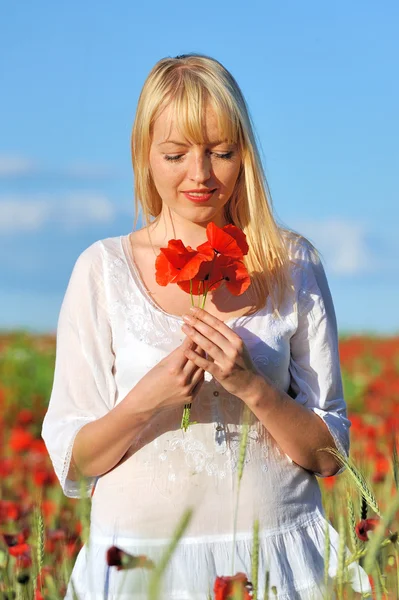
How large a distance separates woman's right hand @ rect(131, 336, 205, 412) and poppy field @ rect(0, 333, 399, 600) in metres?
0.39

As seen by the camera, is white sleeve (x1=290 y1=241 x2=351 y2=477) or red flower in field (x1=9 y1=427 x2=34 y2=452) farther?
red flower in field (x1=9 y1=427 x2=34 y2=452)

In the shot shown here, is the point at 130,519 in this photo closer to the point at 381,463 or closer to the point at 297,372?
the point at 297,372

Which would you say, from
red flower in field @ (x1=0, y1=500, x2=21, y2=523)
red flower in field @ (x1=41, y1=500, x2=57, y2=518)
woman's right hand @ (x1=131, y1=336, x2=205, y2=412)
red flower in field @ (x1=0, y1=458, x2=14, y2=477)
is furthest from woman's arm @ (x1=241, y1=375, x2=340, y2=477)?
red flower in field @ (x1=0, y1=458, x2=14, y2=477)

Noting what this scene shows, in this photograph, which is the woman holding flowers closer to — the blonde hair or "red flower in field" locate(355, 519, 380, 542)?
the blonde hair

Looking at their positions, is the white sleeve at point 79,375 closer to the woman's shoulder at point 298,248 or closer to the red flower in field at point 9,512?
the woman's shoulder at point 298,248

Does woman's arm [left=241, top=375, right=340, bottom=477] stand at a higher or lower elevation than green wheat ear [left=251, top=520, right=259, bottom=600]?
higher

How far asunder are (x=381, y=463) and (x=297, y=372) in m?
2.08

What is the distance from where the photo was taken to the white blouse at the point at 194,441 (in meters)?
2.38

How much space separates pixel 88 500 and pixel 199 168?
1126 mm

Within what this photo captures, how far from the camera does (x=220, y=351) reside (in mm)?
2176

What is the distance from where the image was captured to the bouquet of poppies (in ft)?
7.40

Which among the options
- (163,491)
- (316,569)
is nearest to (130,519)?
(163,491)

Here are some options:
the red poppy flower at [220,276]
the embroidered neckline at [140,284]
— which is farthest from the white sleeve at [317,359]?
the red poppy flower at [220,276]

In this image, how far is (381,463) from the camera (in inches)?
179
